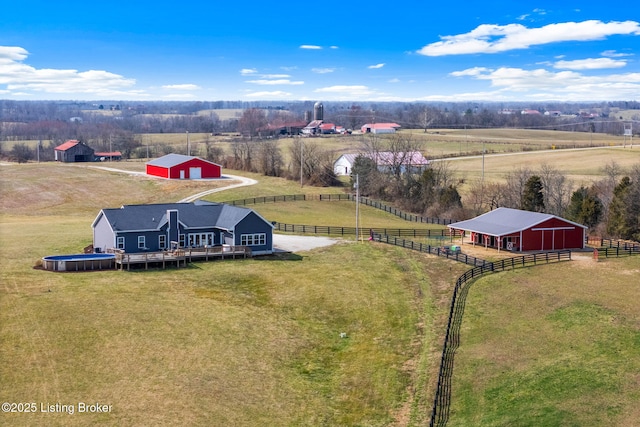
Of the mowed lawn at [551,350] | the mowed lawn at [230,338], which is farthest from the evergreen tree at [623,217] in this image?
the mowed lawn at [230,338]

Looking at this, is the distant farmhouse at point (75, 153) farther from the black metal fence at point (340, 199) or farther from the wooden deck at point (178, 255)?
the wooden deck at point (178, 255)

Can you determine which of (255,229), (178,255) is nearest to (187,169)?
(255,229)

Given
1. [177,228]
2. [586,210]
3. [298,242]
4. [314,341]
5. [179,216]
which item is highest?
[179,216]

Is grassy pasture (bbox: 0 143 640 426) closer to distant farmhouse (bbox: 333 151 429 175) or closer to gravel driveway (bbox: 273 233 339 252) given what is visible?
gravel driveway (bbox: 273 233 339 252)

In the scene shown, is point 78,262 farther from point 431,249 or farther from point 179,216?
point 431,249

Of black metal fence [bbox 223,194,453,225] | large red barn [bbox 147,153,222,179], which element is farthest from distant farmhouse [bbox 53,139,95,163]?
black metal fence [bbox 223,194,453,225]

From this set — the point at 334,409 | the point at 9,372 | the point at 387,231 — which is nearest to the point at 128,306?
the point at 9,372
